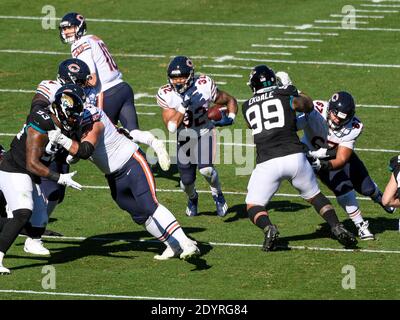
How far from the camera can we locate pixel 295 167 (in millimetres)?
12023

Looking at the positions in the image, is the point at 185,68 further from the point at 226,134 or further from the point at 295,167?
the point at 226,134

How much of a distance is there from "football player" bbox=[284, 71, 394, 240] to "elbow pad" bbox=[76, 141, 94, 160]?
2518mm

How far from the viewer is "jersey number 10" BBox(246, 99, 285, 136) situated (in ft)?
39.9

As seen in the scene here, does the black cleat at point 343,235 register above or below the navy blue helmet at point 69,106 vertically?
below

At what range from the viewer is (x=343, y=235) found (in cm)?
1191

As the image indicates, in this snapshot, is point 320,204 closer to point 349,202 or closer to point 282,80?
point 349,202

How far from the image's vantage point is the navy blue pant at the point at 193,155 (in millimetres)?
13836

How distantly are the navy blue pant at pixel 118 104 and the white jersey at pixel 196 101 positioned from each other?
63 centimetres

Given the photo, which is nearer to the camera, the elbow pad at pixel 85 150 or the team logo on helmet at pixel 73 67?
the elbow pad at pixel 85 150

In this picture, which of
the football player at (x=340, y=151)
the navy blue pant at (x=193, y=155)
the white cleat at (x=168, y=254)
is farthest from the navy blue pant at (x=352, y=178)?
the white cleat at (x=168, y=254)

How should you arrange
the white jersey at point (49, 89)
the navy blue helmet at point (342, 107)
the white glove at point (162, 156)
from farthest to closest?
the navy blue helmet at point (342, 107) < the white jersey at point (49, 89) < the white glove at point (162, 156)

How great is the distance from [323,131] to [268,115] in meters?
1.03

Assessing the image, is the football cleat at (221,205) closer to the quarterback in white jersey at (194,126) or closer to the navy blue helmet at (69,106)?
the quarterback in white jersey at (194,126)
